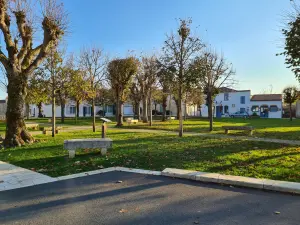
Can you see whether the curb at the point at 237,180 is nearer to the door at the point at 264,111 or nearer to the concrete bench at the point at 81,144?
the concrete bench at the point at 81,144

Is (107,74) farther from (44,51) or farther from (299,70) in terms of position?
(299,70)

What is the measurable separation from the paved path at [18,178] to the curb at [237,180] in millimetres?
2879

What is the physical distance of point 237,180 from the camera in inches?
218

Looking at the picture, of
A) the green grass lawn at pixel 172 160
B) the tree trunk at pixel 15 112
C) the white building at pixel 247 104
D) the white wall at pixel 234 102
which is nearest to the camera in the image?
the green grass lawn at pixel 172 160

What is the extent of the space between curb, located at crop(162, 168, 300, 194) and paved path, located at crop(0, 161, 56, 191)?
2.88 m

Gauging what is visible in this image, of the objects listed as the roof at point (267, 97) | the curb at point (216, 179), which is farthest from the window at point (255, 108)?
the curb at point (216, 179)

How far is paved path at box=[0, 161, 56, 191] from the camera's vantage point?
559 cm

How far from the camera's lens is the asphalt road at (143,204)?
3799 mm

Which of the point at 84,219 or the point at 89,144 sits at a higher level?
the point at 89,144

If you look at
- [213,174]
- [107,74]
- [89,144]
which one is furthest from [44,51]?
[107,74]

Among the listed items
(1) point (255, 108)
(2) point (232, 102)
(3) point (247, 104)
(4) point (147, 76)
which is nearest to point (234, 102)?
(2) point (232, 102)

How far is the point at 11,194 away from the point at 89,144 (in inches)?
132

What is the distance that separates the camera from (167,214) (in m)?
3.97

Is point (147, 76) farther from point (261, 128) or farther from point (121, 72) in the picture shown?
point (261, 128)
